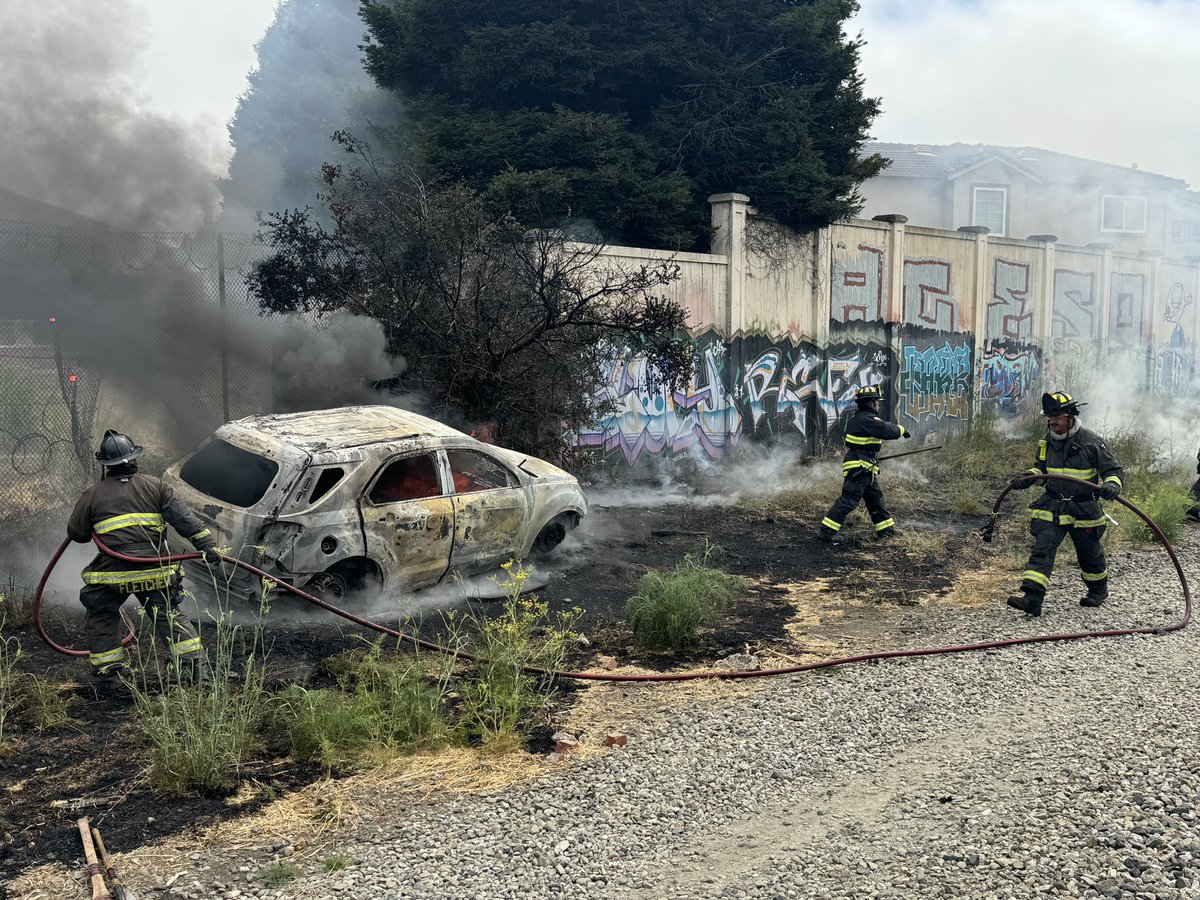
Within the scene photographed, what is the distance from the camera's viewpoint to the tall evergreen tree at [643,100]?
1566 cm

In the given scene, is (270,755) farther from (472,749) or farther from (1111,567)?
(1111,567)

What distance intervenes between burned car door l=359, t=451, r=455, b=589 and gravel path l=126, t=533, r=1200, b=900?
7.18 ft

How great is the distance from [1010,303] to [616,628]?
17.0m

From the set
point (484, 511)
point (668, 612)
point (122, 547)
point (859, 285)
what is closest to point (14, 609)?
point (122, 547)

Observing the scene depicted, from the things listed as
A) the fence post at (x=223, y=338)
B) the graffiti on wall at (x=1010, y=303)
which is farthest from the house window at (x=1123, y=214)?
the fence post at (x=223, y=338)

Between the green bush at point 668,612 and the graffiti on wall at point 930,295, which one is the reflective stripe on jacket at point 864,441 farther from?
the graffiti on wall at point 930,295

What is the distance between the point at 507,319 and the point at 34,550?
4.86m

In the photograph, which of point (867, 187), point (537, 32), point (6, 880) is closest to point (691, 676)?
point (6, 880)

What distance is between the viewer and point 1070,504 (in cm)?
811

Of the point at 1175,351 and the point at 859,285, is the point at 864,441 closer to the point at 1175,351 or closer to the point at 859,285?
the point at 859,285

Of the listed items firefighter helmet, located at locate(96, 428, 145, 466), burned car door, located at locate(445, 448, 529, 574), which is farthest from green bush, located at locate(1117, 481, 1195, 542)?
firefighter helmet, located at locate(96, 428, 145, 466)

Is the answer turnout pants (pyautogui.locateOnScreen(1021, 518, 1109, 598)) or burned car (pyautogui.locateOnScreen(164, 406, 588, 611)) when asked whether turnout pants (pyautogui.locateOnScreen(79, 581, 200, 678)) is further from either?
turnout pants (pyautogui.locateOnScreen(1021, 518, 1109, 598))

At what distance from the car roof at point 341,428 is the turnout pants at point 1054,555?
458 centimetres

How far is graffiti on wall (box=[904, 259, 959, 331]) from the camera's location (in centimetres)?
1903
